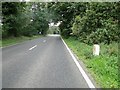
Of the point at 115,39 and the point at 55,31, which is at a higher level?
the point at 115,39

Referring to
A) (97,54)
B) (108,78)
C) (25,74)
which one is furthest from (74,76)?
(97,54)

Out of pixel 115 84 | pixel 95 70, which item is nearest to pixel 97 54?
pixel 95 70

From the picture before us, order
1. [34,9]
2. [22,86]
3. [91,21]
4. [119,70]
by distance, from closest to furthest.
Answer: [22,86], [119,70], [91,21], [34,9]

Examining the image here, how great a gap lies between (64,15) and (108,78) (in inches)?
1585

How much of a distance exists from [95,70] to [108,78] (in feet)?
4.99

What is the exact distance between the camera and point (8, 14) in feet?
108

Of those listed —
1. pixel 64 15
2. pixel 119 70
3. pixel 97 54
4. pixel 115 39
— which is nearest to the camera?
pixel 119 70

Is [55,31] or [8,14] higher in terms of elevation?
[8,14]

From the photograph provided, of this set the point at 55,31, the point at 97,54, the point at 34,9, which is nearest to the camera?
the point at 97,54

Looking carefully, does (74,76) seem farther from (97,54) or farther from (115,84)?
(97,54)

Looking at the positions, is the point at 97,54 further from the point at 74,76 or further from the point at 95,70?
the point at 74,76

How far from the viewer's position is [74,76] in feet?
29.0

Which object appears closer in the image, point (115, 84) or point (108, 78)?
point (115, 84)

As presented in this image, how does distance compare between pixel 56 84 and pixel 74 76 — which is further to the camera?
pixel 74 76
